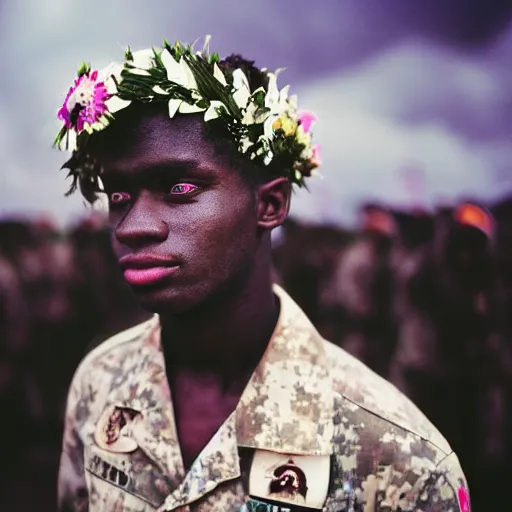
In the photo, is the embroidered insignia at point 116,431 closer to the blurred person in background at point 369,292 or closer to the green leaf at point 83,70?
the green leaf at point 83,70

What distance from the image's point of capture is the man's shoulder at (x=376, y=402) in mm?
1550

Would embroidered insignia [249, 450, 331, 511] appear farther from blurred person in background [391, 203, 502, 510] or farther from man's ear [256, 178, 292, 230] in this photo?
blurred person in background [391, 203, 502, 510]

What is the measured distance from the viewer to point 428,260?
2664 mm

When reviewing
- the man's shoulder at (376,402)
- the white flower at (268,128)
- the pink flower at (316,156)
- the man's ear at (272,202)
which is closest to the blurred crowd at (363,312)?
the pink flower at (316,156)

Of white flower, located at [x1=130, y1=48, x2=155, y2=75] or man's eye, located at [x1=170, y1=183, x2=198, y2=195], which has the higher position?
white flower, located at [x1=130, y1=48, x2=155, y2=75]

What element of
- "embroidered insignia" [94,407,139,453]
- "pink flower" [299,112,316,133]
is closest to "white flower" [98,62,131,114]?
"pink flower" [299,112,316,133]

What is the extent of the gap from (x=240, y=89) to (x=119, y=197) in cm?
41

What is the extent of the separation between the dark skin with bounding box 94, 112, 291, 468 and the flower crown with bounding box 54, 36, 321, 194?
0.17 feet

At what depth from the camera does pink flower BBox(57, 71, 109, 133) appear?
151cm

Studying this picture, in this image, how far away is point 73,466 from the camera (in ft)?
6.38

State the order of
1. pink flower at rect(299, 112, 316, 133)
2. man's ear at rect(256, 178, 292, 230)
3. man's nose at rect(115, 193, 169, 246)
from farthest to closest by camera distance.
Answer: pink flower at rect(299, 112, 316, 133)
man's ear at rect(256, 178, 292, 230)
man's nose at rect(115, 193, 169, 246)

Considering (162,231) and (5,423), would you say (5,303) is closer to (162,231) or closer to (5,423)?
(5,423)

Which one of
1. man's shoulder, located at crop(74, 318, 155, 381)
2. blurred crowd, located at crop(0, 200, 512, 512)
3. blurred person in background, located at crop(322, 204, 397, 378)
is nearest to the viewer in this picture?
man's shoulder, located at crop(74, 318, 155, 381)

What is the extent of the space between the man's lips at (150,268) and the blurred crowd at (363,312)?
4.28ft
